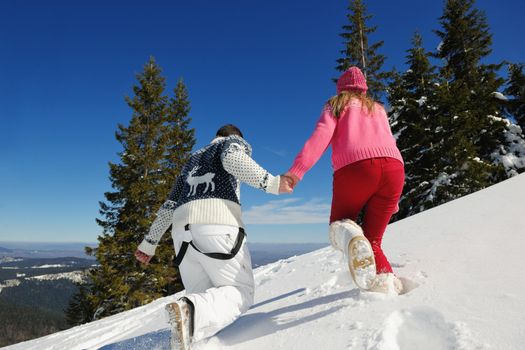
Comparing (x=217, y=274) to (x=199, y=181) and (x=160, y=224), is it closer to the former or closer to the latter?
(x=199, y=181)

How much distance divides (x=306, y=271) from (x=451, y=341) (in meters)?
2.57

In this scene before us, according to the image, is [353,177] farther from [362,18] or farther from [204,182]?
[362,18]

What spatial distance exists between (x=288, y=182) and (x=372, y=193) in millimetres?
642

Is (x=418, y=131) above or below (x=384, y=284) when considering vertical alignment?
above

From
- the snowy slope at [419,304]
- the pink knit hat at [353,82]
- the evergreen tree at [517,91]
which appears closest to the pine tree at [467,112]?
the evergreen tree at [517,91]

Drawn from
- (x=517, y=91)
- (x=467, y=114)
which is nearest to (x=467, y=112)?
(x=467, y=114)

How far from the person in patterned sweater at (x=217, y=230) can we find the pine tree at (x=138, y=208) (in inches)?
487

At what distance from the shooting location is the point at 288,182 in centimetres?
226

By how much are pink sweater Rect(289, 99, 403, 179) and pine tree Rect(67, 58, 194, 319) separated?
12.8 meters

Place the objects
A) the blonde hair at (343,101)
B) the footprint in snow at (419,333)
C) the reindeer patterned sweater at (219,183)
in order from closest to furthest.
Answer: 1. the footprint in snow at (419,333)
2. the reindeer patterned sweater at (219,183)
3. the blonde hair at (343,101)

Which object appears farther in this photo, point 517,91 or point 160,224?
point 517,91

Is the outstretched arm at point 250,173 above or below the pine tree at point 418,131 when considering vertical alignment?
below

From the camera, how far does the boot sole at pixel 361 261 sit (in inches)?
74.7

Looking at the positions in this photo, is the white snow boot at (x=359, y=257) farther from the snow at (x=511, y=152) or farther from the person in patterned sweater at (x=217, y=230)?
the snow at (x=511, y=152)
